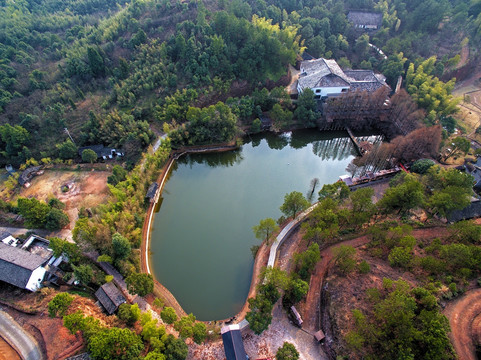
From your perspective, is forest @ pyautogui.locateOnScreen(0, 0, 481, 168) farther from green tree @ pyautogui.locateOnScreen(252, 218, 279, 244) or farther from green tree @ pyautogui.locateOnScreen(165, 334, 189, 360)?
green tree @ pyautogui.locateOnScreen(165, 334, 189, 360)

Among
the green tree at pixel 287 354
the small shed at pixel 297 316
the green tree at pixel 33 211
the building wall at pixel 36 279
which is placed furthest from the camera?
the green tree at pixel 33 211

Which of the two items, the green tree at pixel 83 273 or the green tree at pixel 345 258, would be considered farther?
the green tree at pixel 345 258

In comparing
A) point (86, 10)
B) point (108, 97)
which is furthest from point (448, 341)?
point (86, 10)

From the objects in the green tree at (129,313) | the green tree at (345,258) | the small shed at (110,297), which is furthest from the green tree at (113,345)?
the green tree at (345,258)

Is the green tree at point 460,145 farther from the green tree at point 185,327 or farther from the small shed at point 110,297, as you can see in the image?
the small shed at point 110,297

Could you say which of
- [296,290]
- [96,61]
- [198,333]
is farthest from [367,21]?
[198,333]

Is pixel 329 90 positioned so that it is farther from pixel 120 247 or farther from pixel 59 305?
pixel 59 305

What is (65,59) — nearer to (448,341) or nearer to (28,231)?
(28,231)
